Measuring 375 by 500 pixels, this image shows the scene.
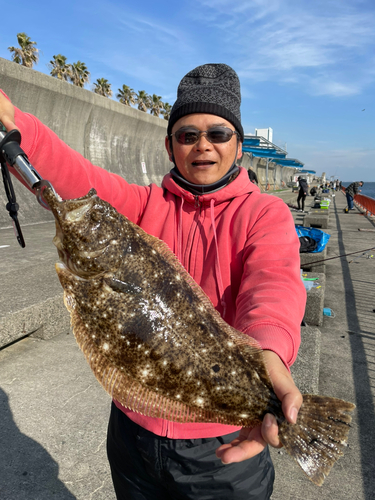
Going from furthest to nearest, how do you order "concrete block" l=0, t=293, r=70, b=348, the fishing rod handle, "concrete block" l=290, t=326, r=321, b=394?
1. "concrete block" l=0, t=293, r=70, b=348
2. "concrete block" l=290, t=326, r=321, b=394
3. the fishing rod handle

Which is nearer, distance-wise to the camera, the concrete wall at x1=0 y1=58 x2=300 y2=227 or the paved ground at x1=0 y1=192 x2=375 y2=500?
the paved ground at x1=0 y1=192 x2=375 y2=500

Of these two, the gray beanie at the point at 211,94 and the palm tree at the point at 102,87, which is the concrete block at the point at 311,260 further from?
the palm tree at the point at 102,87

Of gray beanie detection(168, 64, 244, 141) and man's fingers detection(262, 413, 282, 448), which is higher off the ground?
gray beanie detection(168, 64, 244, 141)

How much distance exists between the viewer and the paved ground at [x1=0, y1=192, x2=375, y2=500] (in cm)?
265

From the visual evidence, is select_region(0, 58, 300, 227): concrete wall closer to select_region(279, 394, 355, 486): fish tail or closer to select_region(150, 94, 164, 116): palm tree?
select_region(279, 394, 355, 486): fish tail

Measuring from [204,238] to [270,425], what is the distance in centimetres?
98

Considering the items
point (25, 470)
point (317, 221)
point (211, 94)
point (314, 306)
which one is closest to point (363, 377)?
point (314, 306)

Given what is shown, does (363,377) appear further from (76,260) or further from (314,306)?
(76,260)

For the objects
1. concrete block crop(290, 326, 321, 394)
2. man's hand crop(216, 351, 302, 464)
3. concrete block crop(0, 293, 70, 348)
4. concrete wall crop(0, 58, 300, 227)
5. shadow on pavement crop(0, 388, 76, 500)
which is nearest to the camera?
man's hand crop(216, 351, 302, 464)

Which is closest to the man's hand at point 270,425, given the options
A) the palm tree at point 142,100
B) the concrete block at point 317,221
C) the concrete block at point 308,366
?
the concrete block at point 308,366

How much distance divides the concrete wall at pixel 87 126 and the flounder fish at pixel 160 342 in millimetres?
8281

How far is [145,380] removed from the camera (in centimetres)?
143

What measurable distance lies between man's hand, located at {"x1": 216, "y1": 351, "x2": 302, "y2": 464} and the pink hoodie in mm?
57

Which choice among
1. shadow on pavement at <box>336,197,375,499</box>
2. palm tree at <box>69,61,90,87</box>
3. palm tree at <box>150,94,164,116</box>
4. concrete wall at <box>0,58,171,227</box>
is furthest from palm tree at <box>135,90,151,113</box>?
shadow on pavement at <box>336,197,375,499</box>
